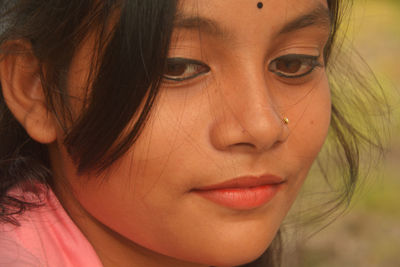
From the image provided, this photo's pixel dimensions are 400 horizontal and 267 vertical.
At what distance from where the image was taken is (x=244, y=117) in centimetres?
129

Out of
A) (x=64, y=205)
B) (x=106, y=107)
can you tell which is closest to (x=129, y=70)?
(x=106, y=107)

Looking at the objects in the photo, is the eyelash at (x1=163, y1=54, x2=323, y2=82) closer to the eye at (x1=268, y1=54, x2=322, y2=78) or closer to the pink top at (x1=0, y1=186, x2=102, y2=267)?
the eye at (x1=268, y1=54, x2=322, y2=78)

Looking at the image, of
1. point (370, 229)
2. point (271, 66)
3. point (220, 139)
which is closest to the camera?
point (220, 139)

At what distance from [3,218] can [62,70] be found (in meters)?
0.36

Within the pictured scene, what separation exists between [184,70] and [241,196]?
0.28 m

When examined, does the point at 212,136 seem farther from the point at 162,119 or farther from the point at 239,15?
the point at 239,15

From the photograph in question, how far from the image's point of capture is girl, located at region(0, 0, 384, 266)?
1286 mm

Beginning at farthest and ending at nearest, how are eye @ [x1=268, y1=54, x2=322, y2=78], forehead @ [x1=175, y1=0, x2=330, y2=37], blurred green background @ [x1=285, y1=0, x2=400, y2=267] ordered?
blurred green background @ [x1=285, y1=0, x2=400, y2=267]
eye @ [x1=268, y1=54, x2=322, y2=78]
forehead @ [x1=175, y1=0, x2=330, y2=37]

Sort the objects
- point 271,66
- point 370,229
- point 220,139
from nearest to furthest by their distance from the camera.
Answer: point 220,139, point 271,66, point 370,229

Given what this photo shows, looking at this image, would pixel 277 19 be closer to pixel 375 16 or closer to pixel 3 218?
pixel 3 218

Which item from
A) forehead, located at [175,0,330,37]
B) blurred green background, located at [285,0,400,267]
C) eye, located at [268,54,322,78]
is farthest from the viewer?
blurred green background, located at [285,0,400,267]

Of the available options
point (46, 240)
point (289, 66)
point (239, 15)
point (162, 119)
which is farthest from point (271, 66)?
point (46, 240)

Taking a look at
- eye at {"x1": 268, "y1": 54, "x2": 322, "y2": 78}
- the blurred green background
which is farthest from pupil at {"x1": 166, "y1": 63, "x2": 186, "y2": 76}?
the blurred green background

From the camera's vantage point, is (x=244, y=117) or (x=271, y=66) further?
(x=271, y=66)
